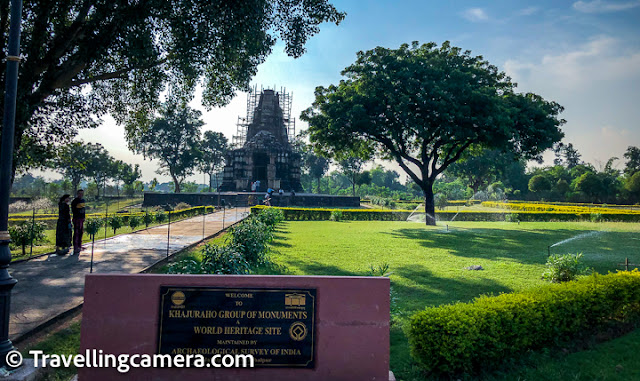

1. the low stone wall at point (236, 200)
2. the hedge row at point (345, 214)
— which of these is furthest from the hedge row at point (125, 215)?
the low stone wall at point (236, 200)

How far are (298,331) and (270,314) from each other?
0.93 ft

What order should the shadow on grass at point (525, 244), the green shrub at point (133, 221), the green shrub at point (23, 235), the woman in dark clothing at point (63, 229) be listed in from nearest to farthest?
1. the woman in dark clothing at point (63, 229)
2. the green shrub at point (23, 235)
3. the shadow on grass at point (525, 244)
4. the green shrub at point (133, 221)

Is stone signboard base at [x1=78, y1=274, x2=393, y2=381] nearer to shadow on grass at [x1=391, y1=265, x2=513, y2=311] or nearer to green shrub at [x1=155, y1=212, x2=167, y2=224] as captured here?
shadow on grass at [x1=391, y1=265, x2=513, y2=311]

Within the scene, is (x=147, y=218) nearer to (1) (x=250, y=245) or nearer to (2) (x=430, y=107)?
(1) (x=250, y=245)

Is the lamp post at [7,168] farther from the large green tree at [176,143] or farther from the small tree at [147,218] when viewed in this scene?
the large green tree at [176,143]

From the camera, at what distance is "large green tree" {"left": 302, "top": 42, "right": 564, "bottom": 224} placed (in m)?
16.3

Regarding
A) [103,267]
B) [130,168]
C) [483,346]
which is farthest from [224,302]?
[130,168]

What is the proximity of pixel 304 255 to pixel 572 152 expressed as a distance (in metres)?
76.9

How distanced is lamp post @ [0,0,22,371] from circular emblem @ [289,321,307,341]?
2.45 meters

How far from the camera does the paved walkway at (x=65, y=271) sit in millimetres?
4805

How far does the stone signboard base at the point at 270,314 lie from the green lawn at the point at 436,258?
89cm

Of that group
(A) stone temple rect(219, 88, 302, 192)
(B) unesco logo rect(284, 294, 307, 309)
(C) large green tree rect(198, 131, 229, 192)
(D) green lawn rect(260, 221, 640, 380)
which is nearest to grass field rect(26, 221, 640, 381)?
(D) green lawn rect(260, 221, 640, 380)

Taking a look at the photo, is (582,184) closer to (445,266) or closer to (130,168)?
(445,266)

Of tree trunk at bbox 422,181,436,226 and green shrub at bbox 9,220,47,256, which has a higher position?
tree trunk at bbox 422,181,436,226
